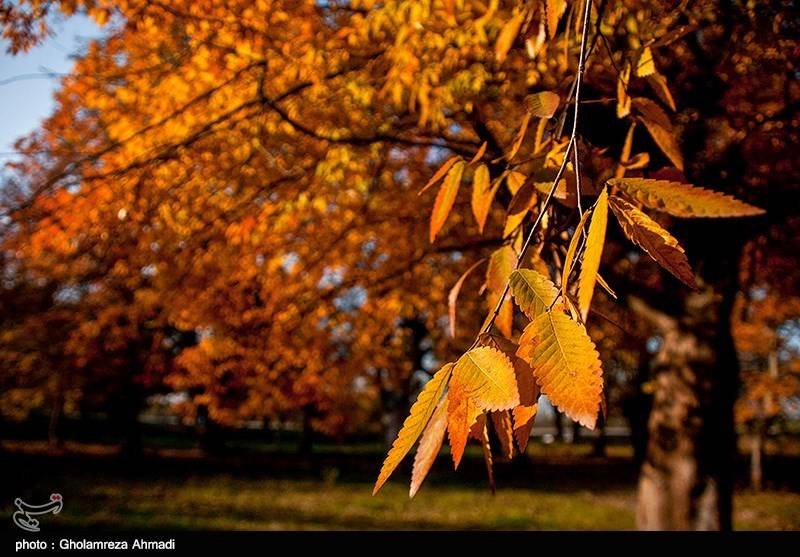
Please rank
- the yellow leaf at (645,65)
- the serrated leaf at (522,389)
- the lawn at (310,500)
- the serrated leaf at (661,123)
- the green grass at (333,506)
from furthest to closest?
the lawn at (310,500), the green grass at (333,506), the yellow leaf at (645,65), the serrated leaf at (661,123), the serrated leaf at (522,389)

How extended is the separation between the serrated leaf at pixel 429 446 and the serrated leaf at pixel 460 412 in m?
0.04

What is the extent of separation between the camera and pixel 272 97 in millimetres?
4617

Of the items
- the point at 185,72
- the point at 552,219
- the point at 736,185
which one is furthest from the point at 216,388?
the point at 552,219

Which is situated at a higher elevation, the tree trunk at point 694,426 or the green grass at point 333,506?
the tree trunk at point 694,426

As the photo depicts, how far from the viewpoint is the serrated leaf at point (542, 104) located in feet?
4.07

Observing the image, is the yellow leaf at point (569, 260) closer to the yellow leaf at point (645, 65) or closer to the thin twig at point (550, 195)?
the thin twig at point (550, 195)

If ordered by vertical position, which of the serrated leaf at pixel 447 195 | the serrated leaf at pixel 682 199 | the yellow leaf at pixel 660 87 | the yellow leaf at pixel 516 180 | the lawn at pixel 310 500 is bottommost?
the lawn at pixel 310 500

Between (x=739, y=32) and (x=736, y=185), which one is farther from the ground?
(x=739, y=32)

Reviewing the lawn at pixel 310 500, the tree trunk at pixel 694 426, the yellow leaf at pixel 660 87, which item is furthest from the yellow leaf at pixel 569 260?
the lawn at pixel 310 500

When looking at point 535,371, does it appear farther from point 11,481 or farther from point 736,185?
point 11,481

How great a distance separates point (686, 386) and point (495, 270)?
5.34 m

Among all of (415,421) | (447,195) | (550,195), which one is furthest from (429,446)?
(447,195)

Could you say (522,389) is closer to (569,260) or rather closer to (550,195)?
(569,260)

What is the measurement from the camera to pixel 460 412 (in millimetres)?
825
